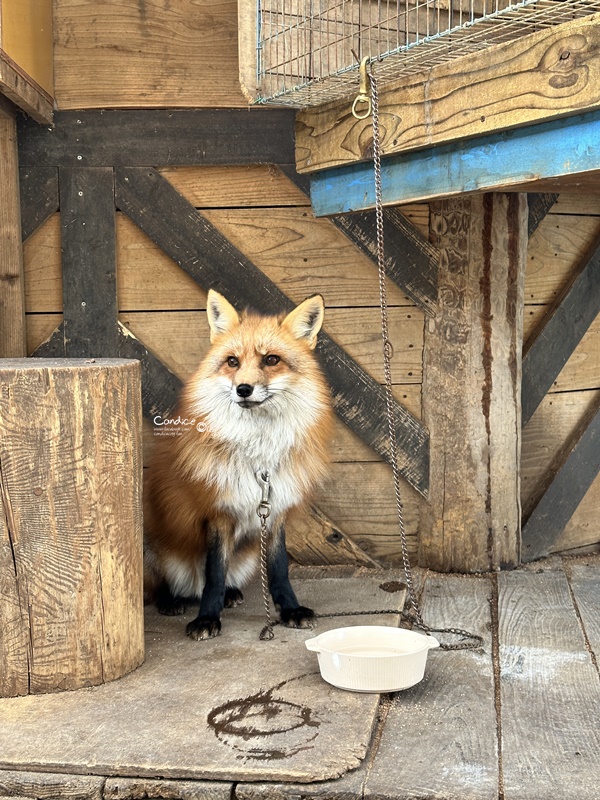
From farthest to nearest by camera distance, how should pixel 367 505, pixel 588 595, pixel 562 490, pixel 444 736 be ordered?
pixel 562 490
pixel 367 505
pixel 588 595
pixel 444 736

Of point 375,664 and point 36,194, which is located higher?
point 36,194

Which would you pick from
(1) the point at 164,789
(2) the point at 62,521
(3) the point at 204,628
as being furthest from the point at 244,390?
(1) the point at 164,789

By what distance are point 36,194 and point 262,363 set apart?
1.44 metres

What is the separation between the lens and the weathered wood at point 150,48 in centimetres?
363

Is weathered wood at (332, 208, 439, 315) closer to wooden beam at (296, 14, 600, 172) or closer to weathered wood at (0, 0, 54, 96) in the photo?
wooden beam at (296, 14, 600, 172)

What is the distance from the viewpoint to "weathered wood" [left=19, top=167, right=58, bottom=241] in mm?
3674

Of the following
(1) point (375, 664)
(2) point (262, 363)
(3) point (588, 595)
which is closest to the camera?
(1) point (375, 664)

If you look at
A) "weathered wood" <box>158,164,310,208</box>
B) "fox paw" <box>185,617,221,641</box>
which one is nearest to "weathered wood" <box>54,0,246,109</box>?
"weathered wood" <box>158,164,310,208</box>

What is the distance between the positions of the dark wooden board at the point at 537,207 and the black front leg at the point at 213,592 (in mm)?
1866

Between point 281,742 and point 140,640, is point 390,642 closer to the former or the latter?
point 281,742

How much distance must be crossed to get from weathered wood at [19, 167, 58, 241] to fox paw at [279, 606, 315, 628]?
188 cm

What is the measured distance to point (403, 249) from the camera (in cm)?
366

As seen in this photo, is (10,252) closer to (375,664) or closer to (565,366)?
(375,664)

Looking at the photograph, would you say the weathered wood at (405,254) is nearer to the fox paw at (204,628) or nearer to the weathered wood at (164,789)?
the fox paw at (204,628)
